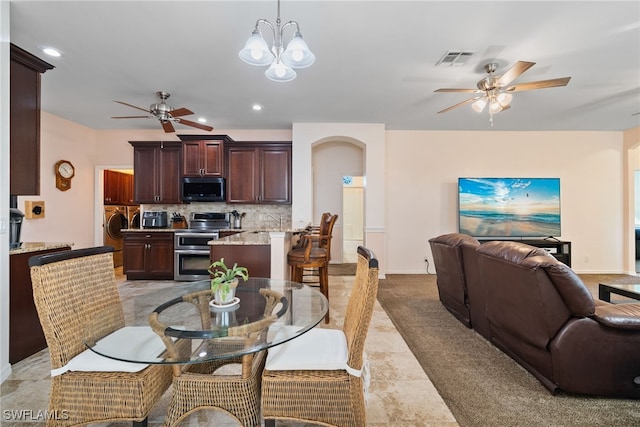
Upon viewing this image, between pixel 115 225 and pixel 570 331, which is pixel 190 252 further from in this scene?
pixel 570 331

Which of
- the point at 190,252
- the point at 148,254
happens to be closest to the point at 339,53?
the point at 190,252

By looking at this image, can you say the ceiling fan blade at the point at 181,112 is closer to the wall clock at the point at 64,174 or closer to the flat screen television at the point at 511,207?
the wall clock at the point at 64,174

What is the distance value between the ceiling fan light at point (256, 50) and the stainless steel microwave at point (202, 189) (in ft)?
10.9

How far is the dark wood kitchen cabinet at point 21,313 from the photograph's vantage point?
6.84 feet

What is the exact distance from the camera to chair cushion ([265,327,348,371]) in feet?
4.13

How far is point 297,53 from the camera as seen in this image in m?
1.64

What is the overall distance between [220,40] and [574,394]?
375cm

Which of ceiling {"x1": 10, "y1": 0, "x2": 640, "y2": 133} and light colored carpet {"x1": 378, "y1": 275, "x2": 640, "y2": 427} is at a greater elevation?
ceiling {"x1": 10, "y1": 0, "x2": 640, "y2": 133}

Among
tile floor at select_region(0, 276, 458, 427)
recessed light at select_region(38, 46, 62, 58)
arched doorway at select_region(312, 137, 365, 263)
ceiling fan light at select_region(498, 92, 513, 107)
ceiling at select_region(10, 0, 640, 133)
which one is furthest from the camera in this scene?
arched doorway at select_region(312, 137, 365, 263)

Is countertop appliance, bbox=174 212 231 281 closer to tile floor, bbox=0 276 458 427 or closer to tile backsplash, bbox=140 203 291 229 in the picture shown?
tile backsplash, bbox=140 203 291 229

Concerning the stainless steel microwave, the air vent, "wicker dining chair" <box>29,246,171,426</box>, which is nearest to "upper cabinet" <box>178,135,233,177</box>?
the stainless steel microwave

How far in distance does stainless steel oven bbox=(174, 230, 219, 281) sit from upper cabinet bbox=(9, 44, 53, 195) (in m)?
2.13

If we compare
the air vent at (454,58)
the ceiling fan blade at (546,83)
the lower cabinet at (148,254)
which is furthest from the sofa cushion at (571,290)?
the lower cabinet at (148,254)

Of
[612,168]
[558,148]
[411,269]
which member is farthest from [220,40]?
[612,168]
